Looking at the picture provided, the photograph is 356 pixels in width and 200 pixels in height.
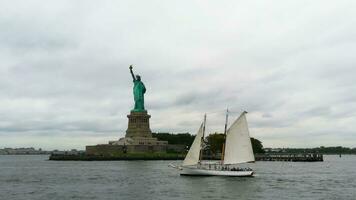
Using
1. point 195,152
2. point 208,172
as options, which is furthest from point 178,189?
point 208,172

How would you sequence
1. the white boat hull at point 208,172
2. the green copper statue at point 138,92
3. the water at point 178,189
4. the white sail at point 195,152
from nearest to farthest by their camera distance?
the water at point 178,189, the white sail at point 195,152, the white boat hull at point 208,172, the green copper statue at point 138,92

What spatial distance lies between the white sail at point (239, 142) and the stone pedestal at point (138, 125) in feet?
296

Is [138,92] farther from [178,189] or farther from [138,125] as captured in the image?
[178,189]

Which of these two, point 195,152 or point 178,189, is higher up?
point 195,152

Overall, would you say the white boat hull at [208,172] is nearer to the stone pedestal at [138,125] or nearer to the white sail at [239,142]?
the white sail at [239,142]

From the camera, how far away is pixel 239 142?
86.8 m

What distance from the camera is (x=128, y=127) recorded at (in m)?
178

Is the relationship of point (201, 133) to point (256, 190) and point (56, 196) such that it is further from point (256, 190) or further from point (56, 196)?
point (56, 196)

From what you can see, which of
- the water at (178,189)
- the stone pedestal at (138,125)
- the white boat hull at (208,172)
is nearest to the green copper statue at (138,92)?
the stone pedestal at (138,125)

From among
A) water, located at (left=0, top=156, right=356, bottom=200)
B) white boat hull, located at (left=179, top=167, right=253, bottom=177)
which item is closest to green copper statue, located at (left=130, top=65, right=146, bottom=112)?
white boat hull, located at (left=179, top=167, right=253, bottom=177)

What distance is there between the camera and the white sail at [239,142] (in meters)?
86.6

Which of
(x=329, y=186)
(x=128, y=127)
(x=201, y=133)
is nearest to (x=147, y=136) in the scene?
(x=128, y=127)

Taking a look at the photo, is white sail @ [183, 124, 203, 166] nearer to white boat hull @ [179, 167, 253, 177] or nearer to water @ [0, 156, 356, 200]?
white boat hull @ [179, 167, 253, 177]

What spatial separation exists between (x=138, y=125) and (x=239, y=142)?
A: 303 ft
